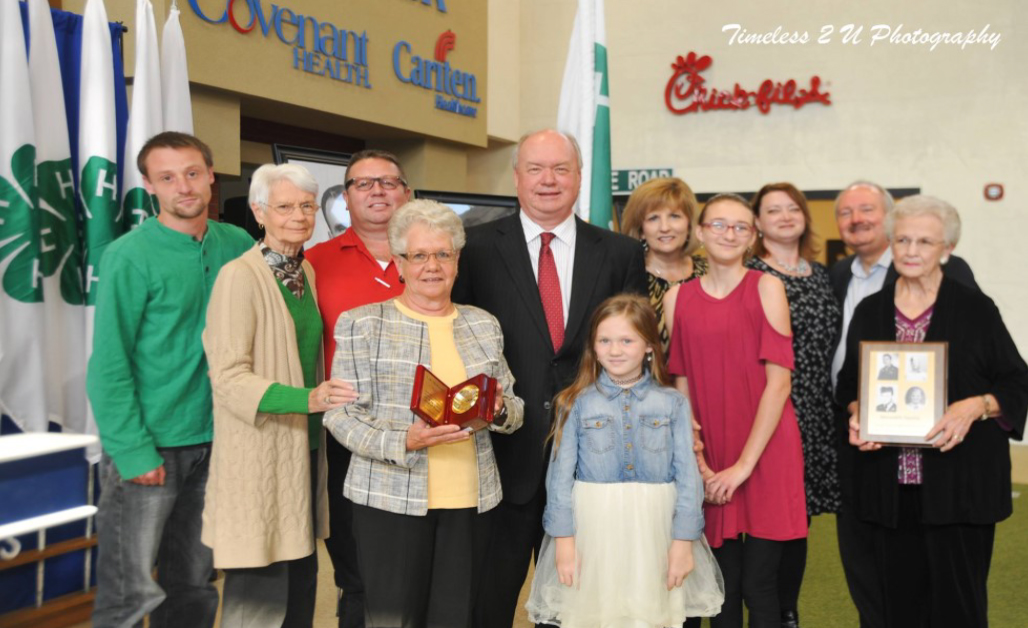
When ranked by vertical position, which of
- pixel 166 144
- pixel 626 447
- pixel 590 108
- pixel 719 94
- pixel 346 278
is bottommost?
pixel 626 447

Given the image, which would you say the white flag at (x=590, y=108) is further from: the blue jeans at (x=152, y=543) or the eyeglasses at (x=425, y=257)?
the blue jeans at (x=152, y=543)

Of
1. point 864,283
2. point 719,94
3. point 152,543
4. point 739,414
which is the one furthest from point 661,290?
point 719,94

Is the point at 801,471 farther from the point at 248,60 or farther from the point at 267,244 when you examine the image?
the point at 248,60

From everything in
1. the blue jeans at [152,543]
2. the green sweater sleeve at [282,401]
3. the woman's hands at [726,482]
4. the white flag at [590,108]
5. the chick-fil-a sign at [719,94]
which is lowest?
the blue jeans at [152,543]

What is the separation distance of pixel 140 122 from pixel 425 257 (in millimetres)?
2175

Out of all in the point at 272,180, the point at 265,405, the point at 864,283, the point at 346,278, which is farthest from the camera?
the point at 864,283

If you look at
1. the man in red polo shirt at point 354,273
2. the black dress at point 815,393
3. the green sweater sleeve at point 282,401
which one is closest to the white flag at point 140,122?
the man in red polo shirt at point 354,273

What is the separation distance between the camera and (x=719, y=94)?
355 inches

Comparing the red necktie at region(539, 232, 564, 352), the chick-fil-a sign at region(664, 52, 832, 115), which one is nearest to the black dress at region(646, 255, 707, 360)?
the red necktie at region(539, 232, 564, 352)

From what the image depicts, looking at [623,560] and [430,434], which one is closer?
[430,434]

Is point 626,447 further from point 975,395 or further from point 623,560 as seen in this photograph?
point 975,395

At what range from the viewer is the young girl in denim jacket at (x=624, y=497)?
253cm

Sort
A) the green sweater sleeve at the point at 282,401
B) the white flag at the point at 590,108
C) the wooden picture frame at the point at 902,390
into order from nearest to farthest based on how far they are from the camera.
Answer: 1. the green sweater sleeve at the point at 282,401
2. the wooden picture frame at the point at 902,390
3. the white flag at the point at 590,108

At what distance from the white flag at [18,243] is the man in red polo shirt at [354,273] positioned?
1.19 meters
